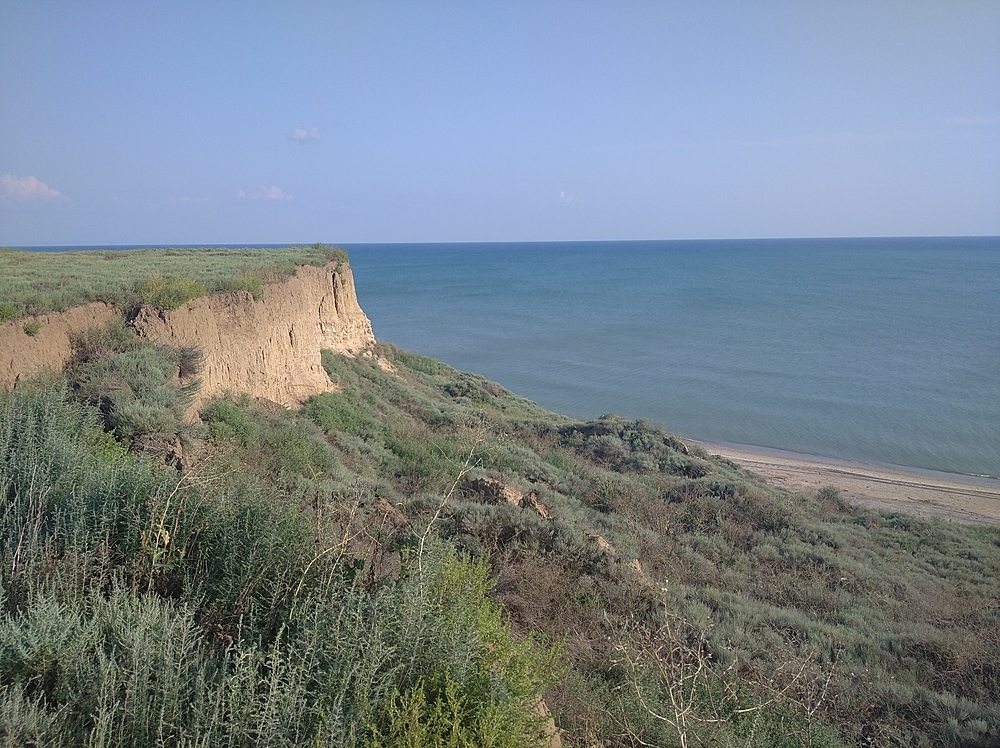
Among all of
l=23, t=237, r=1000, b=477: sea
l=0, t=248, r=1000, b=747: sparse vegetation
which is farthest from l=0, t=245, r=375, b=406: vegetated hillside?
l=23, t=237, r=1000, b=477: sea

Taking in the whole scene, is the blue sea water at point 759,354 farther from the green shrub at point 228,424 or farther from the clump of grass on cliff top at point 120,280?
the green shrub at point 228,424

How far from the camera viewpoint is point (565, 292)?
297ft

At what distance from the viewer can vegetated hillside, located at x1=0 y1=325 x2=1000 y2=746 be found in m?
3.06

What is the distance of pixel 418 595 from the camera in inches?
147

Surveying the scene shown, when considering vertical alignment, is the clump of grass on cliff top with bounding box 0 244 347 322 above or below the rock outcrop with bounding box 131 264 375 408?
above

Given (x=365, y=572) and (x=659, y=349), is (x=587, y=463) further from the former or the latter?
(x=659, y=349)

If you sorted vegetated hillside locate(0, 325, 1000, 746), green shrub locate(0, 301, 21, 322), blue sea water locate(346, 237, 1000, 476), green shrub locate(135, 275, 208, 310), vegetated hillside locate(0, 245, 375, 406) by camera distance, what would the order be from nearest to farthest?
vegetated hillside locate(0, 325, 1000, 746)
green shrub locate(0, 301, 21, 322)
vegetated hillside locate(0, 245, 375, 406)
green shrub locate(135, 275, 208, 310)
blue sea water locate(346, 237, 1000, 476)

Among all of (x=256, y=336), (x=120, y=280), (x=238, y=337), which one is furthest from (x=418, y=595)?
(x=120, y=280)

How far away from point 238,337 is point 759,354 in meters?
40.8

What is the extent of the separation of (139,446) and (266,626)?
16.8 ft

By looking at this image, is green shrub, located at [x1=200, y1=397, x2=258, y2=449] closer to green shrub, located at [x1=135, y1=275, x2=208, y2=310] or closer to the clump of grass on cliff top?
green shrub, located at [x1=135, y1=275, x2=208, y2=310]

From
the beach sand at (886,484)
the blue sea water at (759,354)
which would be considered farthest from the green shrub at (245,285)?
the blue sea water at (759,354)

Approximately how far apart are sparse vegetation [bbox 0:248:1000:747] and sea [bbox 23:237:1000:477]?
14653mm

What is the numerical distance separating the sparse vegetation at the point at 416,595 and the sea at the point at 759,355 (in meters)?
14.7
